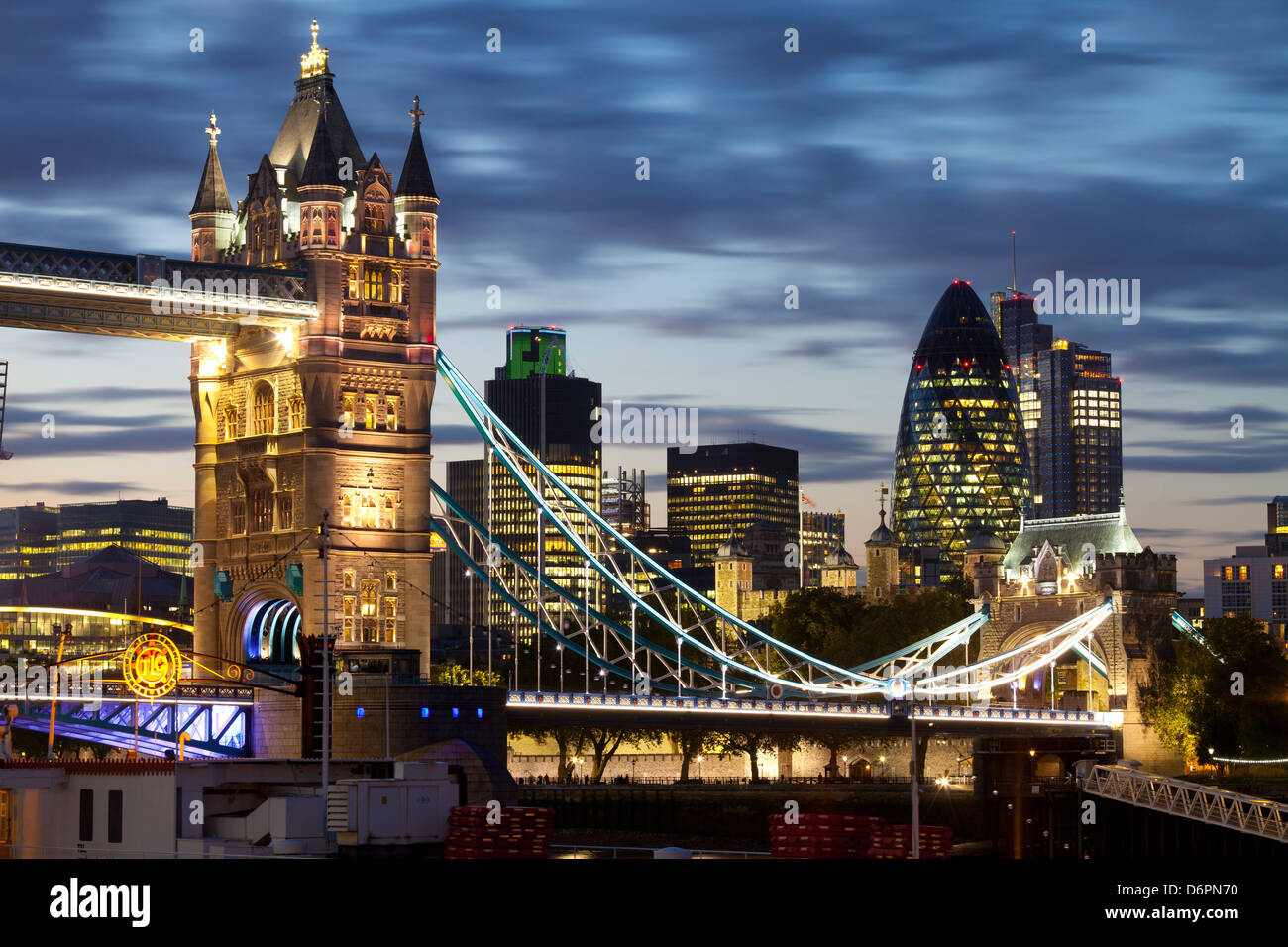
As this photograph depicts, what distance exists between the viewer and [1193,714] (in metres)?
106

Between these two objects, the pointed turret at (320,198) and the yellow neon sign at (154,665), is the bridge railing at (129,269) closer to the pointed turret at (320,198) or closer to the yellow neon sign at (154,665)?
the pointed turret at (320,198)

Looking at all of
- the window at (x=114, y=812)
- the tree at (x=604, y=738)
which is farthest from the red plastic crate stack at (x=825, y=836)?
the tree at (x=604, y=738)

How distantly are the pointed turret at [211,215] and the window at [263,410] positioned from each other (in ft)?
18.0

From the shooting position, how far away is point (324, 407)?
78875mm

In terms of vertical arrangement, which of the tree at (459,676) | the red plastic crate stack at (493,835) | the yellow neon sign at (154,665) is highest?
the yellow neon sign at (154,665)

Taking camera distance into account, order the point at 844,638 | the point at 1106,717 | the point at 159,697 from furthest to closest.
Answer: the point at 844,638 < the point at 1106,717 < the point at 159,697

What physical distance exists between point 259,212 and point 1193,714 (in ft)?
164

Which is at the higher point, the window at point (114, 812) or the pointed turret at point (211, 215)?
the pointed turret at point (211, 215)

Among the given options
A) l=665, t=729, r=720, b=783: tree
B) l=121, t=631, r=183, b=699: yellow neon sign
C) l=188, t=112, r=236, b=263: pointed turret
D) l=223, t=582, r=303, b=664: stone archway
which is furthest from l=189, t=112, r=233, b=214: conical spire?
l=665, t=729, r=720, b=783: tree

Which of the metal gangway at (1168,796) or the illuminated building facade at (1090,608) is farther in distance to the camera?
the illuminated building facade at (1090,608)

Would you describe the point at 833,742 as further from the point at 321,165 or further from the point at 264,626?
the point at 321,165

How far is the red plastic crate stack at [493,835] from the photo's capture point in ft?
146
